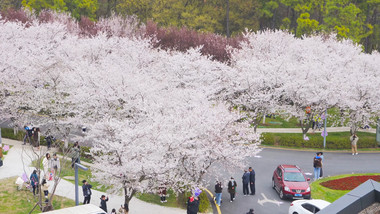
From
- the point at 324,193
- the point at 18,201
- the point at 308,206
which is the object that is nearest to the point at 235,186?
the point at 308,206

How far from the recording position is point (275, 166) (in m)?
28.2

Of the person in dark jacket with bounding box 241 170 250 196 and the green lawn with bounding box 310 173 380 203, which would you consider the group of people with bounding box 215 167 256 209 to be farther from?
the green lawn with bounding box 310 173 380 203

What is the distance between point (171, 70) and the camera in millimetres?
36969

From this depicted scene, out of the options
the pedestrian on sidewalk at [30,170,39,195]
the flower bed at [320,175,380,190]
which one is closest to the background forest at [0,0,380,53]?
the flower bed at [320,175,380,190]

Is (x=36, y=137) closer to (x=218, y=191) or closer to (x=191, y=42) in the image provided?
(x=218, y=191)

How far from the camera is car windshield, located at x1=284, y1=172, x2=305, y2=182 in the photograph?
22.9 m

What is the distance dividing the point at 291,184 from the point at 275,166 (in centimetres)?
564

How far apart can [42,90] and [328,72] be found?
2437cm

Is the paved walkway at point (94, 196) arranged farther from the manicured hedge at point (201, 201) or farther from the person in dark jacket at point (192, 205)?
the person in dark jacket at point (192, 205)

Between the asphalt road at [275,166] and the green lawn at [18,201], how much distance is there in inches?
336

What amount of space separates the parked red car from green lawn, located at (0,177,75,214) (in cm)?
1140

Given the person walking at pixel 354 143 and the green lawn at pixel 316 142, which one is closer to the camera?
the person walking at pixel 354 143

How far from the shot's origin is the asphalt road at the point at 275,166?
22.0 m

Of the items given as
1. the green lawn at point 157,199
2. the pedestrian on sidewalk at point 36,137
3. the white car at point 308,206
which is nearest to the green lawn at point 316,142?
the green lawn at point 157,199
